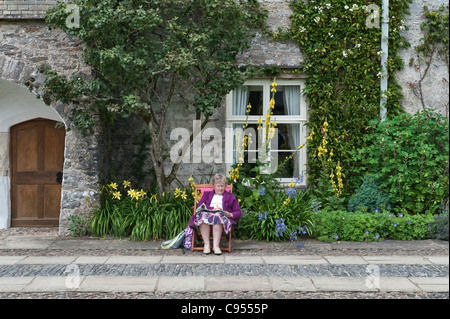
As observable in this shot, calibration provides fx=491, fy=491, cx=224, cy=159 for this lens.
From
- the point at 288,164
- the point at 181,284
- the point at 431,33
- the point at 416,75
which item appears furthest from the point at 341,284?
the point at 431,33

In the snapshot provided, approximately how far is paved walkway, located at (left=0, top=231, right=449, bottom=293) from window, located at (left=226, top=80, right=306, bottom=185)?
216 cm

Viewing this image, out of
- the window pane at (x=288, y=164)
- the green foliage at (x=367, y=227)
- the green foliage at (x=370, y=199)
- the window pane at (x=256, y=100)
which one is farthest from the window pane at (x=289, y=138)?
the green foliage at (x=367, y=227)

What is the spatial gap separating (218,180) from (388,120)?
3.51 metres

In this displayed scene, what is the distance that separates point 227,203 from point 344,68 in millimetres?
3719

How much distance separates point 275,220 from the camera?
7.22m

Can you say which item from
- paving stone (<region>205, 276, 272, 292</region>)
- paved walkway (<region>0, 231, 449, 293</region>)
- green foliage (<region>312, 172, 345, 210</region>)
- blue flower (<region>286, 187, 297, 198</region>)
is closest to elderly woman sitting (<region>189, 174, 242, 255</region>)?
paved walkway (<region>0, 231, 449, 293</region>)

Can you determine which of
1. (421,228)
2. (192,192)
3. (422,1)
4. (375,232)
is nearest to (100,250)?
(192,192)

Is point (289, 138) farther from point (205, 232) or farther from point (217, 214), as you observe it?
point (205, 232)

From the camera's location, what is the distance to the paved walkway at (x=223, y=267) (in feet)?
16.3

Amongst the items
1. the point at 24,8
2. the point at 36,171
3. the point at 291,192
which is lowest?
the point at 291,192

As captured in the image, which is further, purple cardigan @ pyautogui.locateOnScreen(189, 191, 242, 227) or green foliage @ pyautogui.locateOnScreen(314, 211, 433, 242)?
green foliage @ pyautogui.locateOnScreen(314, 211, 433, 242)

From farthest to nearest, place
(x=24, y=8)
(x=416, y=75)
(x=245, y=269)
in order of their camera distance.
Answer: (x=416, y=75) < (x=24, y=8) < (x=245, y=269)

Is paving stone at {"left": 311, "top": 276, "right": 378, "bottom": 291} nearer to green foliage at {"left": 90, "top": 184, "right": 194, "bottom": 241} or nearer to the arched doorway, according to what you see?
green foliage at {"left": 90, "top": 184, "right": 194, "bottom": 241}

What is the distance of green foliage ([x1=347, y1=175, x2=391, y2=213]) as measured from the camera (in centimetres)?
795
